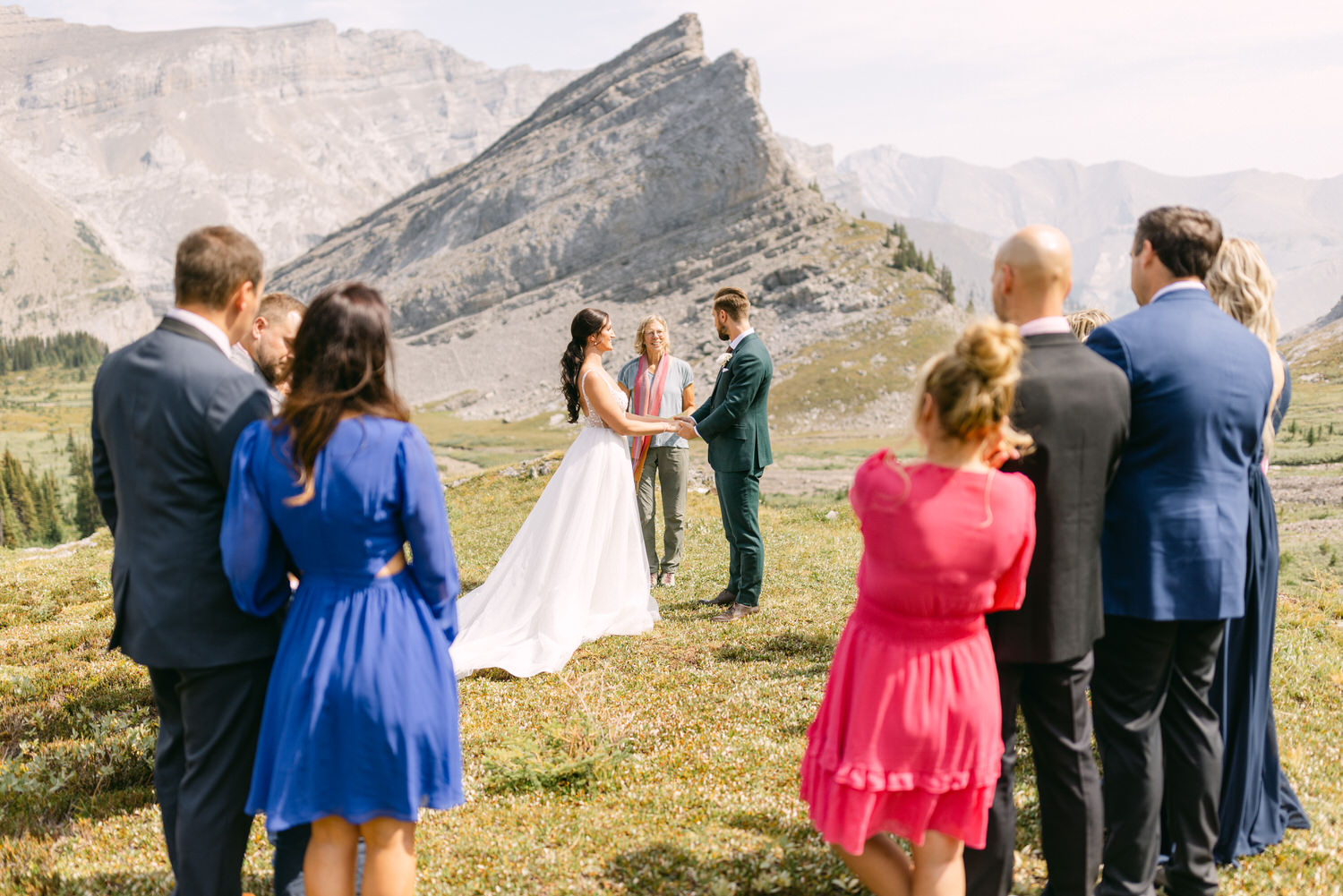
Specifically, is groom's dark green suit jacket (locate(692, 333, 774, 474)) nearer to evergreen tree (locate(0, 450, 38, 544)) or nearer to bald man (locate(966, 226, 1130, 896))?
bald man (locate(966, 226, 1130, 896))

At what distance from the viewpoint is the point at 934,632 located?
159 inches

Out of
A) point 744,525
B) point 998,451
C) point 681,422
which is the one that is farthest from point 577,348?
point 998,451

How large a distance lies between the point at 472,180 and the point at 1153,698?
16516cm

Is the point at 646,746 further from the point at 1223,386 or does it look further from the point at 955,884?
Result: the point at 1223,386

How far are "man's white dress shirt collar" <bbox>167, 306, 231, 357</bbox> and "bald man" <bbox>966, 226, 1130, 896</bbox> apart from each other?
12.8 ft

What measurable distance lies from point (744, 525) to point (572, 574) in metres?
2.41

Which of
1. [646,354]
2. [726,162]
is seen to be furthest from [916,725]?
[726,162]

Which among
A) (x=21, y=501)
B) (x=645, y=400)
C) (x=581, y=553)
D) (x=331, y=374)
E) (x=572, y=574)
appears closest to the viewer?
(x=331, y=374)

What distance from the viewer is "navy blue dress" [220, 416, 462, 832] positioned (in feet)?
13.0

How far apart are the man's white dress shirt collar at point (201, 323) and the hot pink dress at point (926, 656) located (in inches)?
129

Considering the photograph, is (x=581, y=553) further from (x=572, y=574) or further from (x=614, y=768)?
(x=614, y=768)

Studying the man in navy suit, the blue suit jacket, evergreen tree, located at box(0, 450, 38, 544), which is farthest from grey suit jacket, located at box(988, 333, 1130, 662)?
evergreen tree, located at box(0, 450, 38, 544)

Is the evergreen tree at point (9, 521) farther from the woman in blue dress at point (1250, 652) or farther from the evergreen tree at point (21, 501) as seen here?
the woman in blue dress at point (1250, 652)

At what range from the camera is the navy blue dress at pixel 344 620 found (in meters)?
3.96
